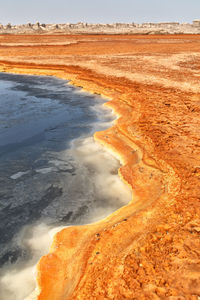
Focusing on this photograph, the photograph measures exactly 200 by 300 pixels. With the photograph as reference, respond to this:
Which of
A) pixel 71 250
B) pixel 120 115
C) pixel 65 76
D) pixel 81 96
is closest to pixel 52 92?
pixel 81 96

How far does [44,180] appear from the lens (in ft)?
24.8

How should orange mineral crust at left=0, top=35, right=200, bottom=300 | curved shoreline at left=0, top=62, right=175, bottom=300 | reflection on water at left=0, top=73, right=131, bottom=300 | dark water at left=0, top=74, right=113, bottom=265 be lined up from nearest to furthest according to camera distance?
orange mineral crust at left=0, top=35, right=200, bottom=300 < curved shoreline at left=0, top=62, right=175, bottom=300 < reflection on water at left=0, top=73, right=131, bottom=300 < dark water at left=0, top=74, right=113, bottom=265

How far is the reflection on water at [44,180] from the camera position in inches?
203

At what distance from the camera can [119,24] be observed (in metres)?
80.6

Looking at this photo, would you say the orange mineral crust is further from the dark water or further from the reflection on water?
the dark water

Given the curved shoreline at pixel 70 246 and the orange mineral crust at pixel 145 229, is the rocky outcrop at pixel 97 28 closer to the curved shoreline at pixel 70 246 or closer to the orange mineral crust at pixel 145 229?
the orange mineral crust at pixel 145 229

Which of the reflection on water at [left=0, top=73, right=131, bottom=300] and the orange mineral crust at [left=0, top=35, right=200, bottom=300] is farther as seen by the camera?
the reflection on water at [left=0, top=73, right=131, bottom=300]

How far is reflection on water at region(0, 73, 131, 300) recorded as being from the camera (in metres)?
5.16

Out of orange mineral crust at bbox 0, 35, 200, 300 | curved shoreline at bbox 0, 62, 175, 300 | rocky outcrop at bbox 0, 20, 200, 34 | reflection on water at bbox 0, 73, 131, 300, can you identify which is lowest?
reflection on water at bbox 0, 73, 131, 300

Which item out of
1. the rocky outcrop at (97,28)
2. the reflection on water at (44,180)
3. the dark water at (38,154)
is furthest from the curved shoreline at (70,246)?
the rocky outcrop at (97,28)

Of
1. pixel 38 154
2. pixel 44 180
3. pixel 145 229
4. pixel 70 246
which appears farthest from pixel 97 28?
pixel 70 246

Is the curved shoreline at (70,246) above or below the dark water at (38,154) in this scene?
above

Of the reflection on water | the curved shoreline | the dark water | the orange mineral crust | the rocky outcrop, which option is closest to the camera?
the orange mineral crust

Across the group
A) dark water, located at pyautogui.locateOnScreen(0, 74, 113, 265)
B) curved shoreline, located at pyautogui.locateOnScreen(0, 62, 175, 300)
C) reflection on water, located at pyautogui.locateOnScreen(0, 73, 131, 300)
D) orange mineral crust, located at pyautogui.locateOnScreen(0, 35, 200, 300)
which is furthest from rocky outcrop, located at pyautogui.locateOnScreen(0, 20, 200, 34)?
curved shoreline, located at pyautogui.locateOnScreen(0, 62, 175, 300)
